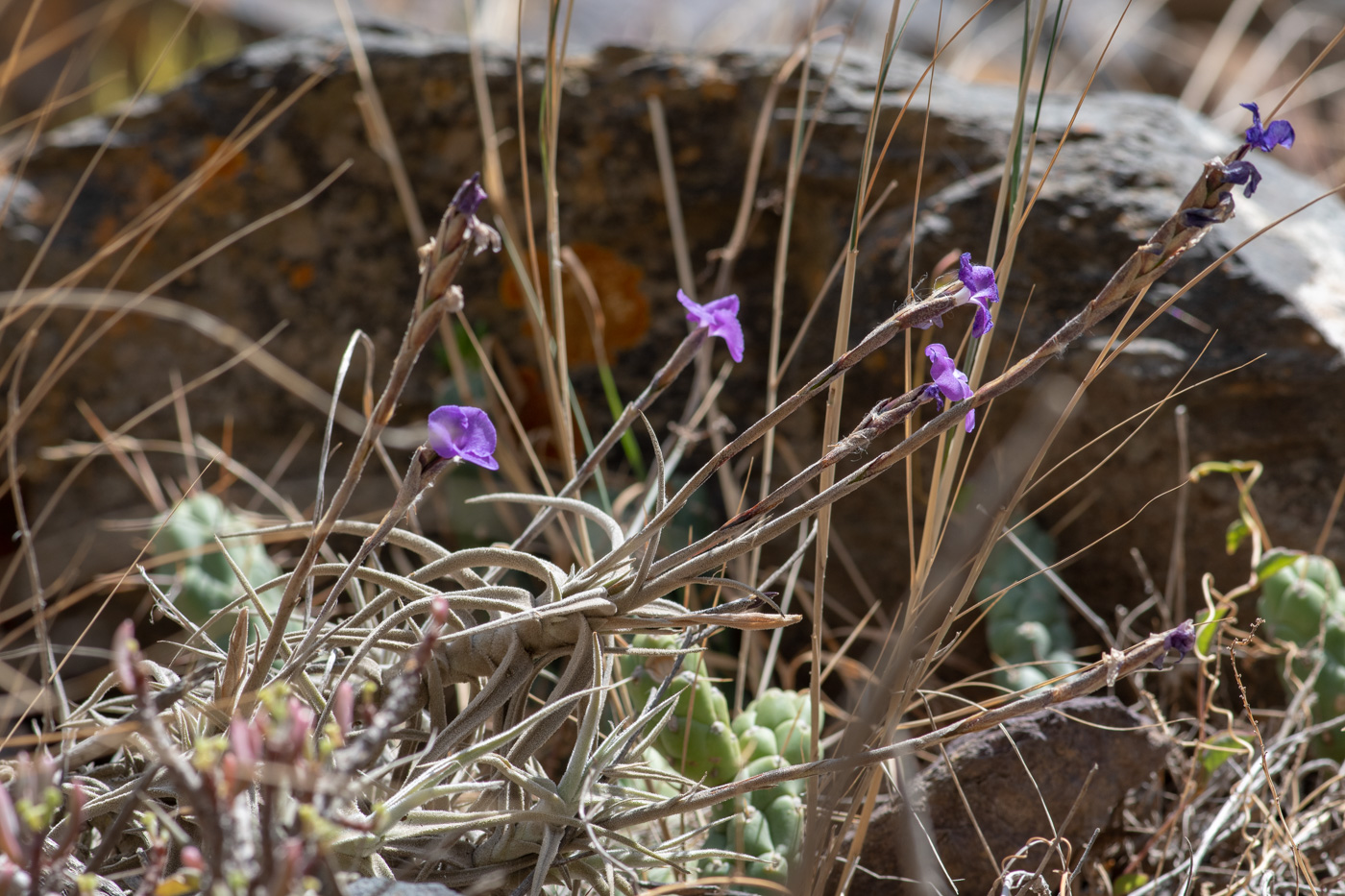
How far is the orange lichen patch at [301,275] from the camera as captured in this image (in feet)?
5.15

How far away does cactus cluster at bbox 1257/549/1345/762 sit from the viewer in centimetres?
94

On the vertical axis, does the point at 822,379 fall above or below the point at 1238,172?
below

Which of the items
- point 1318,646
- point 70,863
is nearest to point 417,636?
point 70,863

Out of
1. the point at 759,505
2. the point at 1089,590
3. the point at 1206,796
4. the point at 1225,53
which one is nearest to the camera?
the point at 759,505

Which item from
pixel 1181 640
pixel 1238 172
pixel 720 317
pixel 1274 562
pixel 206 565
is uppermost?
pixel 1238 172

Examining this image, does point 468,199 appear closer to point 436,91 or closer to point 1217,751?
point 1217,751

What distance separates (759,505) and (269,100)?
1.37 meters

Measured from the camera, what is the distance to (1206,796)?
0.90m

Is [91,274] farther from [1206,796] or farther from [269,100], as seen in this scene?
[1206,796]

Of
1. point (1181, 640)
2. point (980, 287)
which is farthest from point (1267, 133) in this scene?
point (1181, 640)

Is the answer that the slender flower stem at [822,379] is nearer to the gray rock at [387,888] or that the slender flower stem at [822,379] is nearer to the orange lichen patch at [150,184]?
the gray rock at [387,888]

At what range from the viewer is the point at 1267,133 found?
494mm

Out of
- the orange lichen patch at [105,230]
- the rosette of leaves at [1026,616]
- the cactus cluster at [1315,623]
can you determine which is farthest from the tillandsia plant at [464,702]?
the orange lichen patch at [105,230]

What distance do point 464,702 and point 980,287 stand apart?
0.48m
